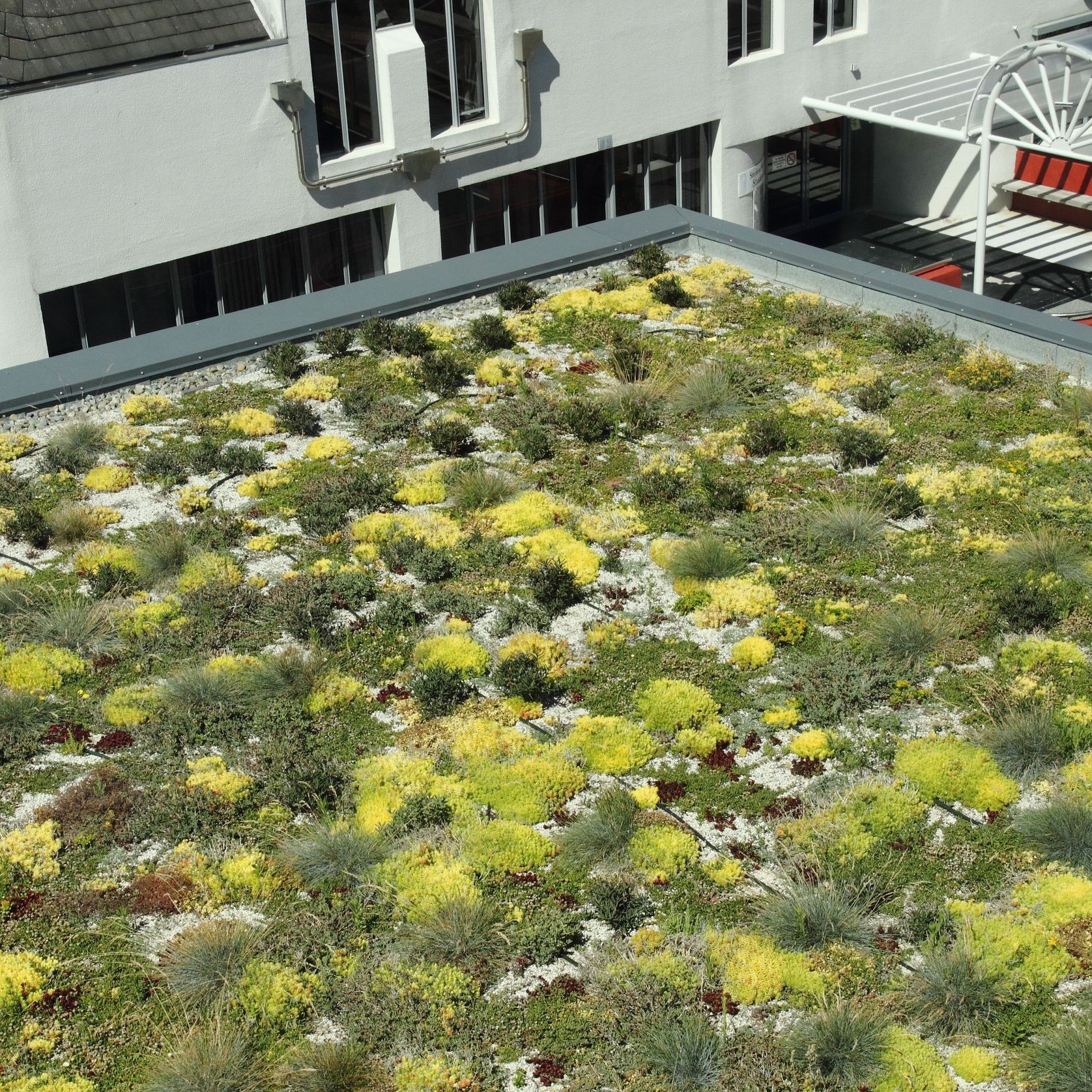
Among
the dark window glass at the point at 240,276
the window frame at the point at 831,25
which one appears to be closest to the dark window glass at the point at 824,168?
the window frame at the point at 831,25

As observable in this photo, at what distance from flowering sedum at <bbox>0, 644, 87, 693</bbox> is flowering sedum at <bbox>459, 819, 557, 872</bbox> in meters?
3.79

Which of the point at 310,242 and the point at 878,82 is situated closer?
the point at 310,242

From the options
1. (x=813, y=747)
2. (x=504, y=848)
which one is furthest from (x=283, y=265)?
(x=504, y=848)

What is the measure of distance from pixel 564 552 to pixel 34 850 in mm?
5239

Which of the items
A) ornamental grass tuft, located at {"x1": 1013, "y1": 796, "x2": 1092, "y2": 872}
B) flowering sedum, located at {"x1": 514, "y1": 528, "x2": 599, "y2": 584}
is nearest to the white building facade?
flowering sedum, located at {"x1": 514, "y1": 528, "x2": 599, "y2": 584}

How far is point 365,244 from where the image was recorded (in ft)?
87.6

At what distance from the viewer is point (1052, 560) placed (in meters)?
12.6

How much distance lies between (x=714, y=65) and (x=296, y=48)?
9332mm

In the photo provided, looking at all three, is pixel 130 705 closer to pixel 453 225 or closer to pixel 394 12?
pixel 394 12

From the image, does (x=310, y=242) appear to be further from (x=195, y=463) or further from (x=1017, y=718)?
(x=1017, y=718)

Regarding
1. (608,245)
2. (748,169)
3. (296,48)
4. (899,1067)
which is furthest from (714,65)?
(899,1067)

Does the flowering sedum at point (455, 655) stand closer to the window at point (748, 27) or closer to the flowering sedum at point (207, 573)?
the flowering sedum at point (207, 573)

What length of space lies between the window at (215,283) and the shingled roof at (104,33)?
3237 millimetres

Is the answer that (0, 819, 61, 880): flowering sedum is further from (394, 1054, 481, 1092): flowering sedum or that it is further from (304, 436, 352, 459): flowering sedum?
(304, 436, 352, 459): flowering sedum
